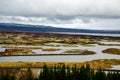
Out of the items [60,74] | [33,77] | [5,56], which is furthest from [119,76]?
[5,56]

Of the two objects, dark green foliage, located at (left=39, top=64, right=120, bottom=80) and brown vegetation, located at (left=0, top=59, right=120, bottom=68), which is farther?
brown vegetation, located at (left=0, top=59, right=120, bottom=68)

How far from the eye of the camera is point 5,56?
109 m

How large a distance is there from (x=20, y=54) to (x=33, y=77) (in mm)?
51539

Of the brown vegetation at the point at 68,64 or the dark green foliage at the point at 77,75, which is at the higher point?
the dark green foliage at the point at 77,75

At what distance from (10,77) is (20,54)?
2214 inches

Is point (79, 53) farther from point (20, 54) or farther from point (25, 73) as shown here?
point (25, 73)

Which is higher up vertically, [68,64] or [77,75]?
[77,75]

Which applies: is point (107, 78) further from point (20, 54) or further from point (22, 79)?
point (20, 54)

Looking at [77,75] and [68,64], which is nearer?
[77,75]

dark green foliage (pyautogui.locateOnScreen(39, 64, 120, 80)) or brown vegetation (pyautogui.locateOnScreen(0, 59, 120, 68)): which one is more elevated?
dark green foliage (pyautogui.locateOnScreen(39, 64, 120, 80))

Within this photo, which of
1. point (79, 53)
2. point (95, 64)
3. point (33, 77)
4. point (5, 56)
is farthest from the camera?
point (79, 53)

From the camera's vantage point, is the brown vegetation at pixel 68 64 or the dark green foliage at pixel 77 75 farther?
the brown vegetation at pixel 68 64

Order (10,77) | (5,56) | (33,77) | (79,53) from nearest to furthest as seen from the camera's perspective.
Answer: (10,77) < (33,77) < (5,56) < (79,53)

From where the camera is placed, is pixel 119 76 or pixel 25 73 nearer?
pixel 119 76
